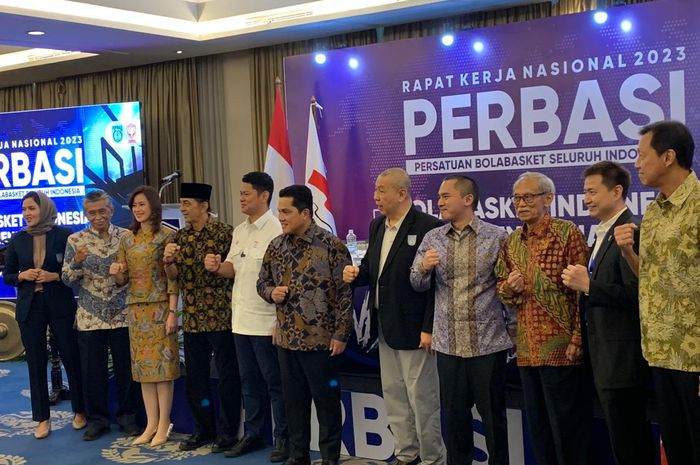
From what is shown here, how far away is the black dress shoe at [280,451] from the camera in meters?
4.38

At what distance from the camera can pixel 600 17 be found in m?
4.73

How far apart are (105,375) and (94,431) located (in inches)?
13.3

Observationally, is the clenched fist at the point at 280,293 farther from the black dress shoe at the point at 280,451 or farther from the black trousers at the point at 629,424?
the black trousers at the point at 629,424

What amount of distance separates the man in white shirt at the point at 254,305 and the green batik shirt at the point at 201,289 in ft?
0.35

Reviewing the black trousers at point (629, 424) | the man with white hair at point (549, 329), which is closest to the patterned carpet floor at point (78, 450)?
the man with white hair at point (549, 329)

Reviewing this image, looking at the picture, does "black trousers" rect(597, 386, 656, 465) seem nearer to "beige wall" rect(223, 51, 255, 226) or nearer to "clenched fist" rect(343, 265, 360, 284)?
"clenched fist" rect(343, 265, 360, 284)

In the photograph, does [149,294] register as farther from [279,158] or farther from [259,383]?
[279,158]

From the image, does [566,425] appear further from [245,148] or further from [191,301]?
[245,148]

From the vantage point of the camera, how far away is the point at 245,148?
8258mm

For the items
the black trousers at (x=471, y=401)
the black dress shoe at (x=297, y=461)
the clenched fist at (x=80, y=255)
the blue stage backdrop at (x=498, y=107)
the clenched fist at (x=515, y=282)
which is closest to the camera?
the clenched fist at (x=515, y=282)

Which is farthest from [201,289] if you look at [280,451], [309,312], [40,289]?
[40,289]

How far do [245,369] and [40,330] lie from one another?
4.79 ft

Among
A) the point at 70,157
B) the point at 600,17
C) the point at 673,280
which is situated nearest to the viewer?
the point at 673,280

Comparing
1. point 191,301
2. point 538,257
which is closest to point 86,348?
point 191,301
